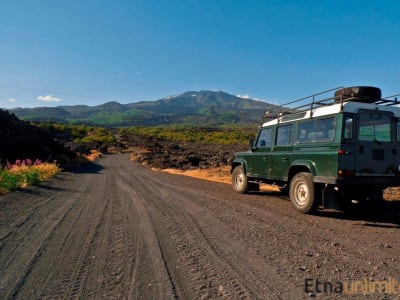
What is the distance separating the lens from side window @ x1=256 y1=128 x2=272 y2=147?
10.2 m

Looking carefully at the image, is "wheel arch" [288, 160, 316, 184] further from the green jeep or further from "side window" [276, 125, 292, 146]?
"side window" [276, 125, 292, 146]

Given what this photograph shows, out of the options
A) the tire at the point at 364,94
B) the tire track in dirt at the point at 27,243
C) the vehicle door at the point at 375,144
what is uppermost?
the tire at the point at 364,94

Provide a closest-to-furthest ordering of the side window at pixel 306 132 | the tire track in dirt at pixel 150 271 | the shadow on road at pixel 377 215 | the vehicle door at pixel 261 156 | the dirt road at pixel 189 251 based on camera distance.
A: the tire track in dirt at pixel 150 271
the dirt road at pixel 189 251
the shadow on road at pixel 377 215
the side window at pixel 306 132
the vehicle door at pixel 261 156

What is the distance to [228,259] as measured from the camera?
4.68m

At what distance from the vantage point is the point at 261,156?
10141mm

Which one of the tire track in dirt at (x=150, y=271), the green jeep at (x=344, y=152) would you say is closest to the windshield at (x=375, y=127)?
the green jeep at (x=344, y=152)

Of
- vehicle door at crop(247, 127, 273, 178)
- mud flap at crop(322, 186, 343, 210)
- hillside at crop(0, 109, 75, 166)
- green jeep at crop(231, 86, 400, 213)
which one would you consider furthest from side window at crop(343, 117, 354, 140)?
hillside at crop(0, 109, 75, 166)

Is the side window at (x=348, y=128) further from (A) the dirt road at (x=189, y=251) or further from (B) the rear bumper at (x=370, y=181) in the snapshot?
(A) the dirt road at (x=189, y=251)

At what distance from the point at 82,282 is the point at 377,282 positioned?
3688mm

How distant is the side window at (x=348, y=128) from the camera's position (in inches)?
278

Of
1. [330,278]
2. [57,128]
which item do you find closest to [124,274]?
[330,278]

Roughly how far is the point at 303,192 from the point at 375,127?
2.28 meters

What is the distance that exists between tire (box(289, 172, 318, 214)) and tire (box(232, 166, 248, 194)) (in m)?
3.07

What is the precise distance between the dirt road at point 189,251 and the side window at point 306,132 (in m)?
1.92
